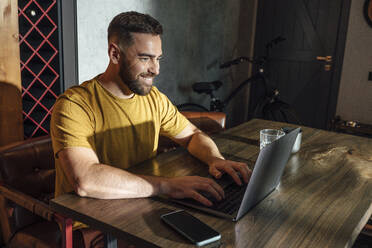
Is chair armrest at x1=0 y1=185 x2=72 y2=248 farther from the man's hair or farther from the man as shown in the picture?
the man's hair

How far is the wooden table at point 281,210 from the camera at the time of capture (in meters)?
0.94

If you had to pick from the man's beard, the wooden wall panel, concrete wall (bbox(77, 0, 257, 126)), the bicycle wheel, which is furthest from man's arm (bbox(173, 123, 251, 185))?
the bicycle wheel

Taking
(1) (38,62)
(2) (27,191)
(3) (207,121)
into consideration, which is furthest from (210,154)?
(1) (38,62)

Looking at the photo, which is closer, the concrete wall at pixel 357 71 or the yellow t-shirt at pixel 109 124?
the yellow t-shirt at pixel 109 124

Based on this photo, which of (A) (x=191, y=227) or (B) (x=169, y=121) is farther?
(B) (x=169, y=121)

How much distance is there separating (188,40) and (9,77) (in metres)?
2.09

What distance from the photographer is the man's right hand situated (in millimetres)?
1126

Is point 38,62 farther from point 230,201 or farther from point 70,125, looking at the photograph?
point 230,201

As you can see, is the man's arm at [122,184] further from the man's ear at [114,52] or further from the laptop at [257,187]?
the man's ear at [114,52]

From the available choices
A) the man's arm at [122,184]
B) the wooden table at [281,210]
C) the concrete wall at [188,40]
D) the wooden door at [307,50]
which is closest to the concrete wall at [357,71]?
the wooden door at [307,50]

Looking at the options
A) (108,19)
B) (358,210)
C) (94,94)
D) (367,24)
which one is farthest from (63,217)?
(367,24)

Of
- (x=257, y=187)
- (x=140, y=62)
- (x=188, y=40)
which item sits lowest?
(x=257, y=187)

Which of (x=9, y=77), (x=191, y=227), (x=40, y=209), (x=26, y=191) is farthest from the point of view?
(x=9, y=77)

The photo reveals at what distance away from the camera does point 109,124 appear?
147 cm
